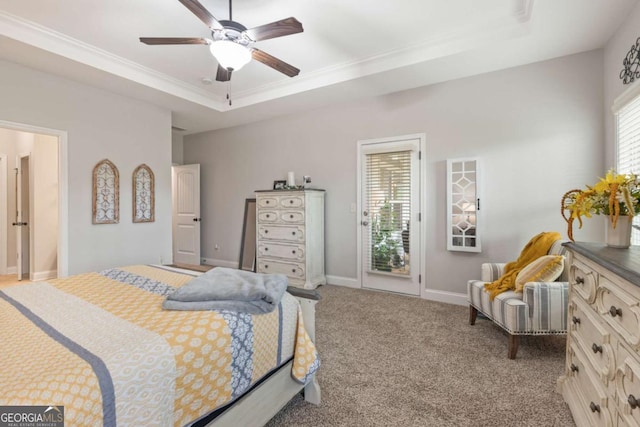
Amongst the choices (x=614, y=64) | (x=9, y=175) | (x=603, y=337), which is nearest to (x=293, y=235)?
(x=603, y=337)

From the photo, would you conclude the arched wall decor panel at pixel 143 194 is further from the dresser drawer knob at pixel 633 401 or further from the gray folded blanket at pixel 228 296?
the dresser drawer knob at pixel 633 401

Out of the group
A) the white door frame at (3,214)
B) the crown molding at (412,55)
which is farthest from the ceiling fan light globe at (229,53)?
the white door frame at (3,214)

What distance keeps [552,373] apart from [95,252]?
4750 mm

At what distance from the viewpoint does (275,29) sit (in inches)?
81.9

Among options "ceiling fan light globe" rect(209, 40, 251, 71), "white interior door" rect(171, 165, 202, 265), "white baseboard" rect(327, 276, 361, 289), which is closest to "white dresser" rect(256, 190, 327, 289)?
"white baseboard" rect(327, 276, 361, 289)

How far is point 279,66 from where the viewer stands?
2.57 meters

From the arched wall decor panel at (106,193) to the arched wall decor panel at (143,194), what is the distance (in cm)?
22

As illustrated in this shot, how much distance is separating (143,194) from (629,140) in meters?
5.26

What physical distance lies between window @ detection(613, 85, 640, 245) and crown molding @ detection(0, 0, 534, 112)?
0.98 m

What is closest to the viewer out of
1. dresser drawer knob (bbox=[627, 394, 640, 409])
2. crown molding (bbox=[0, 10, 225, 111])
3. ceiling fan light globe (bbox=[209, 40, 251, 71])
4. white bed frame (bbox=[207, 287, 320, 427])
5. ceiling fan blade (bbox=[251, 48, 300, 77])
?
dresser drawer knob (bbox=[627, 394, 640, 409])

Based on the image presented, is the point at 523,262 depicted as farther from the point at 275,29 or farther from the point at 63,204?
the point at 63,204

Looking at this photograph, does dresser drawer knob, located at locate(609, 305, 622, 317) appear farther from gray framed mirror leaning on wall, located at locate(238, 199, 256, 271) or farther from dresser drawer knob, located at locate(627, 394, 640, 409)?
gray framed mirror leaning on wall, located at locate(238, 199, 256, 271)

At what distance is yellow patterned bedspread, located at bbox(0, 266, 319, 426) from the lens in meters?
0.89

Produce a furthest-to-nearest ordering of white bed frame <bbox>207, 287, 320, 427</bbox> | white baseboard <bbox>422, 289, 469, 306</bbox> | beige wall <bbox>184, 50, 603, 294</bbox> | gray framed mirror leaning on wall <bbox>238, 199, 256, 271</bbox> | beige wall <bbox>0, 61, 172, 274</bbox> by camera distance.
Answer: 1. gray framed mirror leaning on wall <bbox>238, 199, 256, 271</bbox>
2. white baseboard <bbox>422, 289, 469, 306</bbox>
3. beige wall <bbox>0, 61, 172, 274</bbox>
4. beige wall <bbox>184, 50, 603, 294</bbox>
5. white bed frame <bbox>207, 287, 320, 427</bbox>
